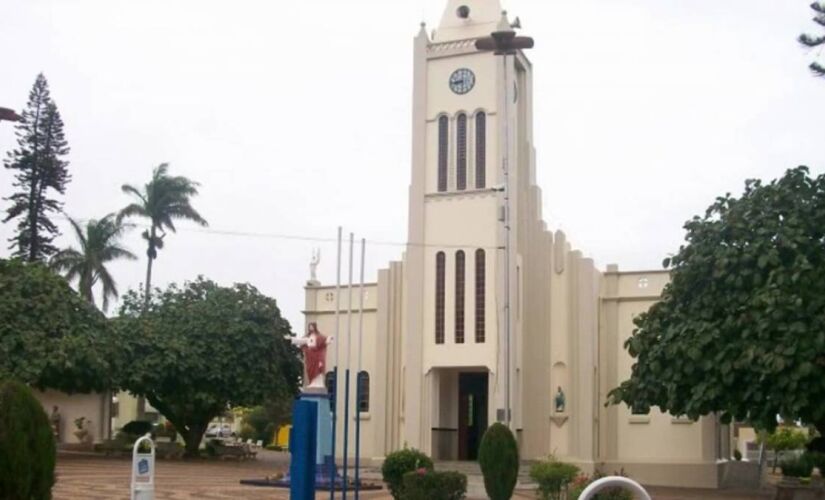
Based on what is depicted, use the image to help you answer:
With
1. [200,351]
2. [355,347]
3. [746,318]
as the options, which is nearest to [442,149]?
[355,347]

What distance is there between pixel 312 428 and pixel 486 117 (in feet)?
64.4

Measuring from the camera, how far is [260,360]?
36.1 metres

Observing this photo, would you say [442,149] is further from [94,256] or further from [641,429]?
[94,256]

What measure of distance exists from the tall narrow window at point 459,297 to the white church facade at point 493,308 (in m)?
0.03

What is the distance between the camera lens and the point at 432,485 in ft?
61.0

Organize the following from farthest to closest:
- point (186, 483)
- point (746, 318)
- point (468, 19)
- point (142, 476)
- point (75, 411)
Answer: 1. point (75, 411)
2. point (468, 19)
3. point (186, 483)
4. point (746, 318)
5. point (142, 476)

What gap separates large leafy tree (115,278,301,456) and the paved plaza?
227 cm

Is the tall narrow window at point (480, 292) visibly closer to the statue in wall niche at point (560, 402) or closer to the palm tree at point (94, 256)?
the statue in wall niche at point (560, 402)

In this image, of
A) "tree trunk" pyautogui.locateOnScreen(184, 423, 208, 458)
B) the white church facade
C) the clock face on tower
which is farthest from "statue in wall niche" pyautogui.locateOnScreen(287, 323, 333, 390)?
"tree trunk" pyautogui.locateOnScreen(184, 423, 208, 458)

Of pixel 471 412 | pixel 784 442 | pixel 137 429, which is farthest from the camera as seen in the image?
pixel 784 442

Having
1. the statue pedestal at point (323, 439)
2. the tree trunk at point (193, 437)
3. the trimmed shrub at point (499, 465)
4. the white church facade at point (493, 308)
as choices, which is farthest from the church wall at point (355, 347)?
the trimmed shrub at point (499, 465)

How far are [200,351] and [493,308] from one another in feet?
31.7

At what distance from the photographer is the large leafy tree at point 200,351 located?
34750 mm

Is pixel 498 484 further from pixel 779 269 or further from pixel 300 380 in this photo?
pixel 300 380
